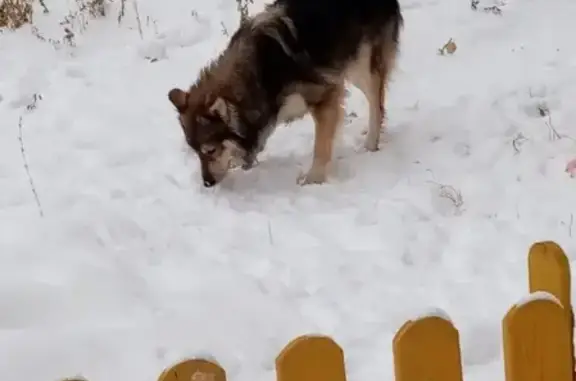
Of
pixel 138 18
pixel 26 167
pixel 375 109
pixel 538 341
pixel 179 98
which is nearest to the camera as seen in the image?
pixel 538 341

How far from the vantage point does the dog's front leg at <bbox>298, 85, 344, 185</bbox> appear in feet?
16.1

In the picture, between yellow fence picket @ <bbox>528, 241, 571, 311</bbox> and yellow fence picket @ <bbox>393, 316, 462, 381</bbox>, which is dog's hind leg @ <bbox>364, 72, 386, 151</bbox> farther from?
yellow fence picket @ <bbox>393, 316, 462, 381</bbox>

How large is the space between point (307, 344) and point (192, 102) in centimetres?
313

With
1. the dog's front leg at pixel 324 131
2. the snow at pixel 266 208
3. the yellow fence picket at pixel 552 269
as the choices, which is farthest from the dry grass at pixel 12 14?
the yellow fence picket at pixel 552 269

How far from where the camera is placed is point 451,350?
2.06 m

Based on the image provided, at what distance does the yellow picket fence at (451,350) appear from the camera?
196cm

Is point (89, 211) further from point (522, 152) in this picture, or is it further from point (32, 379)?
point (522, 152)

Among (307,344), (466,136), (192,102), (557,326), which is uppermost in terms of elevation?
(307,344)

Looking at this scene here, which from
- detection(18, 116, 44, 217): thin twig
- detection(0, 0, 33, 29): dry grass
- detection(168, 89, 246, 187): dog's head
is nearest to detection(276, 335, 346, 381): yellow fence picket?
detection(18, 116, 44, 217): thin twig

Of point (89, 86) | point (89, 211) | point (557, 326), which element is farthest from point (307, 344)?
point (89, 86)

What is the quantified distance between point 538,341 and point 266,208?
2.51 metres

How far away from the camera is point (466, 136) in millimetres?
5043

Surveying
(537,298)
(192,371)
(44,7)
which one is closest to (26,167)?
(44,7)

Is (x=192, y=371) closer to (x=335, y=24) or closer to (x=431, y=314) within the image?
(x=431, y=314)
